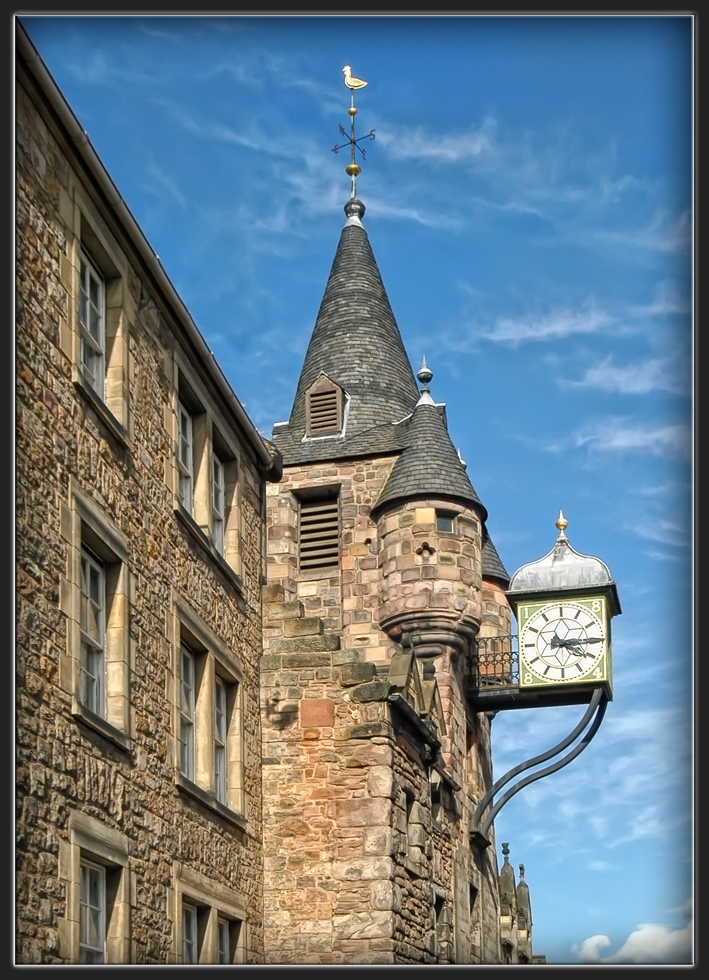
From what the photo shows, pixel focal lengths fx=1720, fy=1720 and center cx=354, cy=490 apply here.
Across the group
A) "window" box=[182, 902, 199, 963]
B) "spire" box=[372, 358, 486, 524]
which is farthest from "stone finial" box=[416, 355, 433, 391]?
"window" box=[182, 902, 199, 963]

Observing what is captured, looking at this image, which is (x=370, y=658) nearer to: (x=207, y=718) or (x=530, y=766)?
(x=530, y=766)

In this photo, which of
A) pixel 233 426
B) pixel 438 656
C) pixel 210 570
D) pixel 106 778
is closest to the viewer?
pixel 106 778

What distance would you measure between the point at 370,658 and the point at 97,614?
44.9ft

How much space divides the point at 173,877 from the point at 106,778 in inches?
72.9

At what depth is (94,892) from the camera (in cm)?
1230

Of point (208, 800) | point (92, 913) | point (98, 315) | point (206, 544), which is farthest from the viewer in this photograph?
point (206, 544)

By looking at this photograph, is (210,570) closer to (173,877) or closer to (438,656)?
(173,877)

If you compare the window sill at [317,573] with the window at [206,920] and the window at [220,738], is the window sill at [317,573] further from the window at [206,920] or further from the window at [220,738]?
the window at [206,920]

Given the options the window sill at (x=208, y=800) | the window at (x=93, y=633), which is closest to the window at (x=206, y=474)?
the window at (x=93, y=633)

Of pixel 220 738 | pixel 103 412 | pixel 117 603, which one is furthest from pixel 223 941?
pixel 103 412

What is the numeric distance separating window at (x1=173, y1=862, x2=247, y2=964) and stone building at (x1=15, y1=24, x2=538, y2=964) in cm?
3

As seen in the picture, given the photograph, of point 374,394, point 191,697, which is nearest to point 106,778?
point 191,697

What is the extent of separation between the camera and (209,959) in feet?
48.7

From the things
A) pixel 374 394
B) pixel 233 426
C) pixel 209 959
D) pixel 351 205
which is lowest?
pixel 209 959
